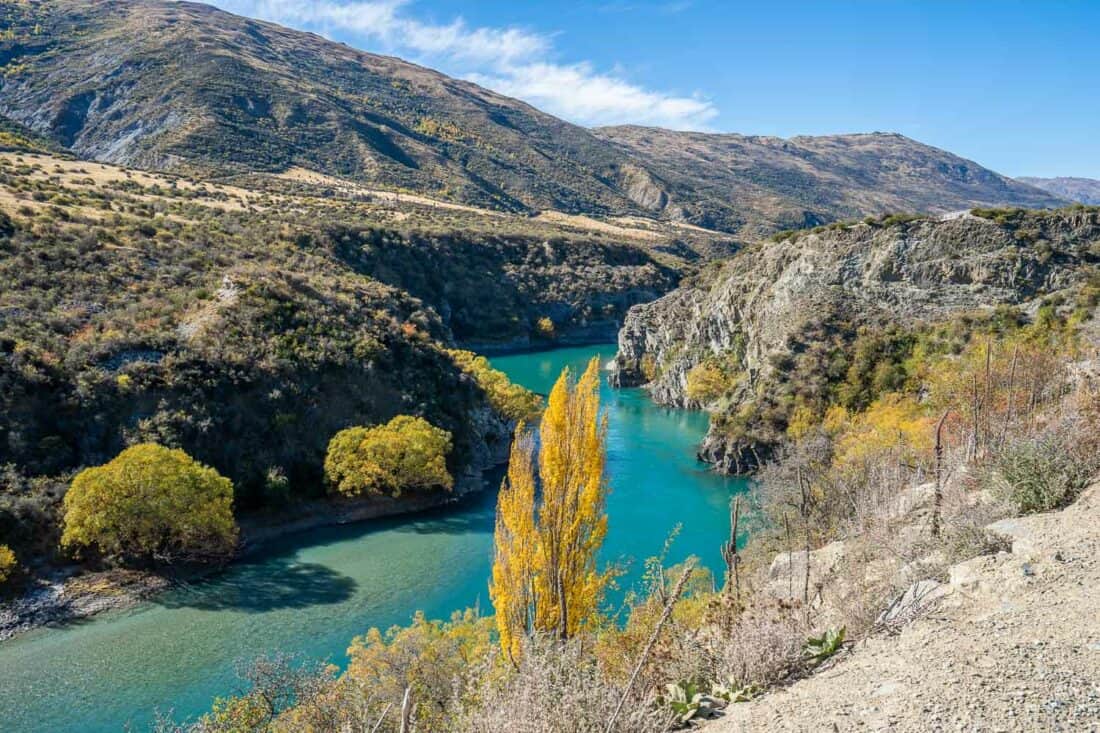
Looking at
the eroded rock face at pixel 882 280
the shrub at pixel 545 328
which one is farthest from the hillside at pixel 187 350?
the shrub at pixel 545 328

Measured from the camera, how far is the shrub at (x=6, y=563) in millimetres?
24997

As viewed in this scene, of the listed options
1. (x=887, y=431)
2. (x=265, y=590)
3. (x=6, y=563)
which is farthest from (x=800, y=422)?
(x=6, y=563)

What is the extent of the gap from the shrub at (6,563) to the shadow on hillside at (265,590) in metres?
5.24

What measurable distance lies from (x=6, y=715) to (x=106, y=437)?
1524 cm

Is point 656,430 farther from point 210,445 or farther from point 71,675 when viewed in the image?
point 71,675

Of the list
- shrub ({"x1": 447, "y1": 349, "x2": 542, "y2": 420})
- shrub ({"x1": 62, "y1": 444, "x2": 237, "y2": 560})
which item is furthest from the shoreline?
shrub ({"x1": 447, "y1": 349, "x2": 542, "y2": 420})

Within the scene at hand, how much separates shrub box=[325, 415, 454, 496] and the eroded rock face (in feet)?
65.0

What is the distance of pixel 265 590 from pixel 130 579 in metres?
5.33

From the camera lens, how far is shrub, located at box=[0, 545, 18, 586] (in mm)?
24997

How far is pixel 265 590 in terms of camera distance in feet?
90.1

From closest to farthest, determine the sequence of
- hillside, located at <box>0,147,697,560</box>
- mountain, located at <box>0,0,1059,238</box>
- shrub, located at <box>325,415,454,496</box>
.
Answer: hillside, located at <box>0,147,697,560</box>, shrub, located at <box>325,415,454,496</box>, mountain, located at <box>0,0,1059,238</box>

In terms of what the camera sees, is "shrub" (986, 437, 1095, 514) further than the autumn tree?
No

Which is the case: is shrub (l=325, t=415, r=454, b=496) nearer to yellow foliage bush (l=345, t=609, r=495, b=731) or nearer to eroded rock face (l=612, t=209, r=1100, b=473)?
yellow foliage bush (l=345, t=609, r=495, b=731)

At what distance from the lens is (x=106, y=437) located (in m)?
32.1
